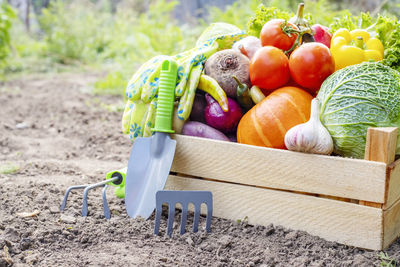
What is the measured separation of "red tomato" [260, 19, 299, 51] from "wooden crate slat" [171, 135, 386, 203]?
65 cm

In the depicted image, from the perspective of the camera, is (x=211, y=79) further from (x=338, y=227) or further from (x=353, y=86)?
(x=338, y=227)

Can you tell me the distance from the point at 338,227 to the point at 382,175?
1.09 feet

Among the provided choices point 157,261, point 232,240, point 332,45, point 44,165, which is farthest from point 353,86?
point 44,165

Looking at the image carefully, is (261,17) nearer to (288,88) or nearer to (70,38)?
(288,88)

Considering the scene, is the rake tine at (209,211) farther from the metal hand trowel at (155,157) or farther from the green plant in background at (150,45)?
the green plant in background at (150,45)

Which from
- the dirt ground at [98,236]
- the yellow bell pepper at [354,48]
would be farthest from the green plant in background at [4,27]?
the yellow bell pepper at [354,48]

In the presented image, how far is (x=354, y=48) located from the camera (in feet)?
7.52

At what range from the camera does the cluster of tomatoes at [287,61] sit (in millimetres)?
2221

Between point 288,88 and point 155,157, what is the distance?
2.69 feet

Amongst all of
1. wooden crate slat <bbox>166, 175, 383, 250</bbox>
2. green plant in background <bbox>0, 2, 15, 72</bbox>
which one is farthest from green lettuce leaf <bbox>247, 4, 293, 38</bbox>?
green plant in background <bbox>0, 2, 15, 72</bbox>

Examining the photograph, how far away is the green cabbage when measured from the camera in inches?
79.5

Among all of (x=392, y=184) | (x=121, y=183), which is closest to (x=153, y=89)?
(x=121, y=183)

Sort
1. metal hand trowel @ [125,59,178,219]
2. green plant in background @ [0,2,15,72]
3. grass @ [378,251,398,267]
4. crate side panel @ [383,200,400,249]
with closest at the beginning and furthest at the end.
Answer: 1. grass @ [378,251,398,267]
2. crate side panel @ [383,200,400,249]
3. metal hand trowel @ [125,59,178,219]
4. green plant in background @ [0,2,15,72]

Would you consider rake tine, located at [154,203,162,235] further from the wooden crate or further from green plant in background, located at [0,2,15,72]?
green plant in background, located at [0,2,15,72]
